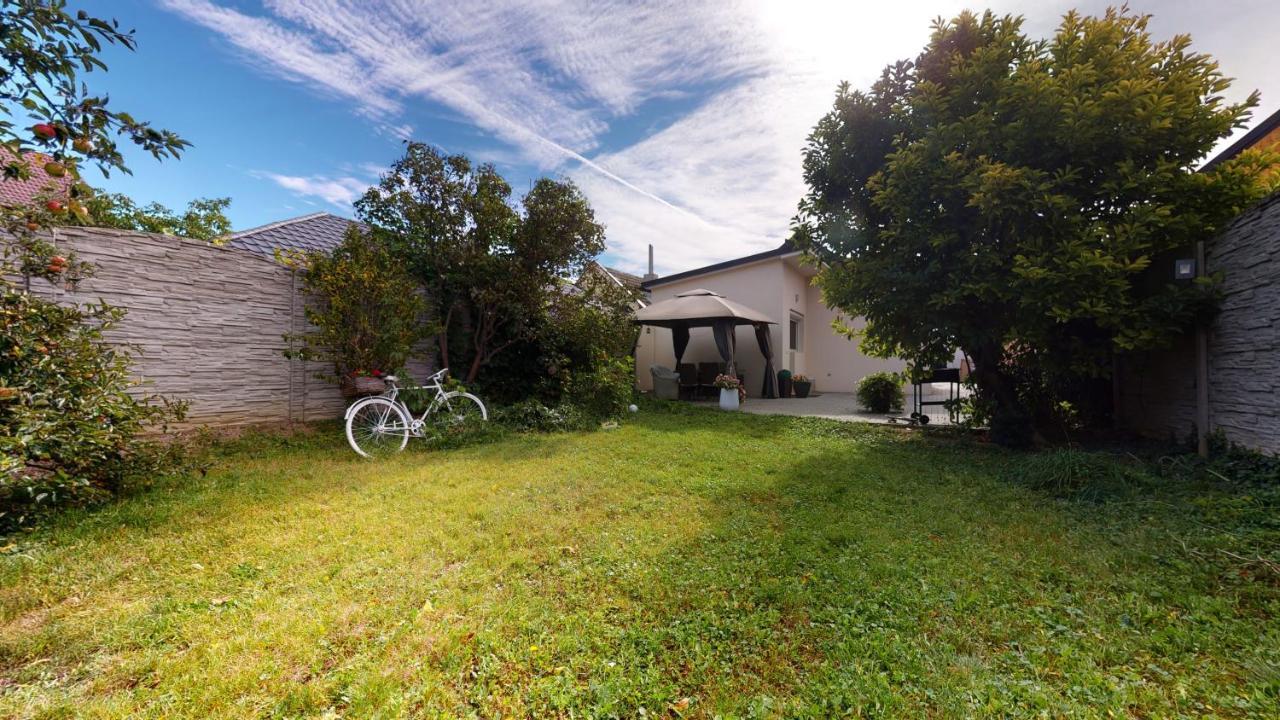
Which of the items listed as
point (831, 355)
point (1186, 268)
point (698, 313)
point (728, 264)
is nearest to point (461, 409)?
point (698, 313)

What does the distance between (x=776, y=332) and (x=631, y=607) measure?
413 inches

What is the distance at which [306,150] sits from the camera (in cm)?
605

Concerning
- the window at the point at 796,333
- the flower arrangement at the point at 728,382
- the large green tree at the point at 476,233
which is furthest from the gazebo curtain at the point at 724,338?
the large green tree at the point at 476,233

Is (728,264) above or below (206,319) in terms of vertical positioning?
above

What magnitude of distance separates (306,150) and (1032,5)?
8747mm

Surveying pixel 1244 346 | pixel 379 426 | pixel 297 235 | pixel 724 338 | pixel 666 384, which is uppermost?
pixel 297 235

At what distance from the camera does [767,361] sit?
11227 millimetres

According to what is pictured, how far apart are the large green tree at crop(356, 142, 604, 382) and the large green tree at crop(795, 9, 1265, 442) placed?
4083 millimetres

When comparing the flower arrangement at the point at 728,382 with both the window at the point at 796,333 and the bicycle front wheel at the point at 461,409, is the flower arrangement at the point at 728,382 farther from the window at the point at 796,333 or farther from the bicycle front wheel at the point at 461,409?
the bicycle front wheel at the point at 461,409

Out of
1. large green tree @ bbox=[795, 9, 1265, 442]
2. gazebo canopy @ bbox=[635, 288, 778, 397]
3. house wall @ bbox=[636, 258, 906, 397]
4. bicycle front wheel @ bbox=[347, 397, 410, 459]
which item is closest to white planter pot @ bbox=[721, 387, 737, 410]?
gazebo canopy @ bbox=[635, 288, 778, 397]

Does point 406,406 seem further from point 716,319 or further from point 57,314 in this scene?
point 716,319

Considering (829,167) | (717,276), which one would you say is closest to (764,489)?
(829,167)

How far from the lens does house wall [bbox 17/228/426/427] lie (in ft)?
14.1

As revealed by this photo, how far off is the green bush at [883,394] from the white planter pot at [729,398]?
8.36 ft
